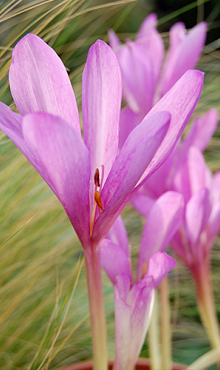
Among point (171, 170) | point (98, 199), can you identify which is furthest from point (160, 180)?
point (98, 199)

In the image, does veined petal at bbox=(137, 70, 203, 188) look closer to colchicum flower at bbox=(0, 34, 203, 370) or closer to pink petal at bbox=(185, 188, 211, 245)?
colchicum flower at bbox=(0, 34, 203, 370)

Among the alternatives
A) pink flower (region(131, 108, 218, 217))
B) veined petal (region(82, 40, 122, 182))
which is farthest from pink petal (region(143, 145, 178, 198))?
veined petal (region(82, 40, 122, 182))

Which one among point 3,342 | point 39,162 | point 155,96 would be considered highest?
point 39,162

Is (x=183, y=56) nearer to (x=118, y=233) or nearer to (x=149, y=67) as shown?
(x=149, y=67)

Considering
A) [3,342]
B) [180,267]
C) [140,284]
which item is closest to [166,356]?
[140,284]

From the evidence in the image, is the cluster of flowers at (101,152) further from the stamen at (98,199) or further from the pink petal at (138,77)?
the pink petal at (138,77)

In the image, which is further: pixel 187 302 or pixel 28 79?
pixel 187 302

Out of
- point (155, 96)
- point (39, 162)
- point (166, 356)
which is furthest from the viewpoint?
point (155, 96)

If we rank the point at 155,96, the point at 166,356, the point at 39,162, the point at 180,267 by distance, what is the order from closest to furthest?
the point at 39,162 → the point at 166,356 → the point at 155,96 → the point at 180,267

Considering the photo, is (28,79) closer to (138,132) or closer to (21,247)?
(138,132)
